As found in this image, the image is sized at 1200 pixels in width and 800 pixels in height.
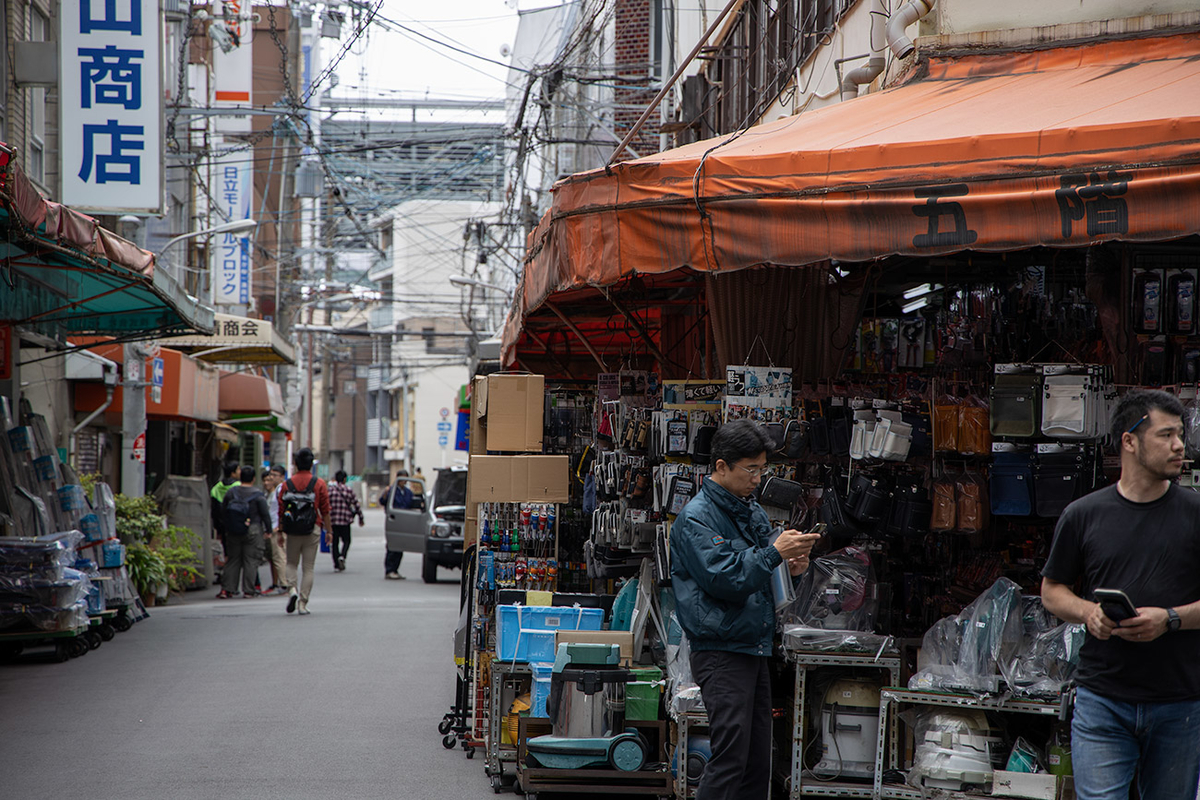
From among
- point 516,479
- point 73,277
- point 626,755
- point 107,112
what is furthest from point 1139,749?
point 107,112

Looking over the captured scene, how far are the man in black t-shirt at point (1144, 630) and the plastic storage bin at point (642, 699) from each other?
2.99 meters

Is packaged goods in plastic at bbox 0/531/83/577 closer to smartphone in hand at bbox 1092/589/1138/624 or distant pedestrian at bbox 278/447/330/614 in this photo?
distant pedestrian at bbox 278/447/330/614

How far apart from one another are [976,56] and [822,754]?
446 cm

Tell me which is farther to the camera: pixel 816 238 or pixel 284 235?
pixel 284 235

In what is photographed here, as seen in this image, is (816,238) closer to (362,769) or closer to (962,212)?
(962,212)

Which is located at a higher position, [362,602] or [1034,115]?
[1034,115]

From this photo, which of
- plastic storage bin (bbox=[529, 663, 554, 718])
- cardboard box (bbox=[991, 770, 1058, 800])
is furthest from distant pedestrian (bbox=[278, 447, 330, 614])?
cardboard box (bbox=[991, 770, 1058, 800])

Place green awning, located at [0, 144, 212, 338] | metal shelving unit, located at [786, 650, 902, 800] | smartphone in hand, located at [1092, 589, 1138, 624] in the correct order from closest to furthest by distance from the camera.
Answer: smartphone in hand, located at [1092, 589, 1138, 624] < metal shelving unit, located at [786, 650, 902, 800] < green awning, located at [0, 144, 212, 338]

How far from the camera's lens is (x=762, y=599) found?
5.41 metres

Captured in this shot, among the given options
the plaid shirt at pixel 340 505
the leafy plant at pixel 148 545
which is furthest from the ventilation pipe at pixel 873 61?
the plaid shirt at pixel 340 505

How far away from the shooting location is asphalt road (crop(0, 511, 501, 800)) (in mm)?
7523

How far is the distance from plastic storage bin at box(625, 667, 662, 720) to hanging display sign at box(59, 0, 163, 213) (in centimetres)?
1075

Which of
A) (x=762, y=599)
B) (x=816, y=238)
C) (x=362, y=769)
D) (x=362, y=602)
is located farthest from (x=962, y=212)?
(x=362, y=602)

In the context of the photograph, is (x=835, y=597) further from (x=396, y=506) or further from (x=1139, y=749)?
(x=396, y=506)
